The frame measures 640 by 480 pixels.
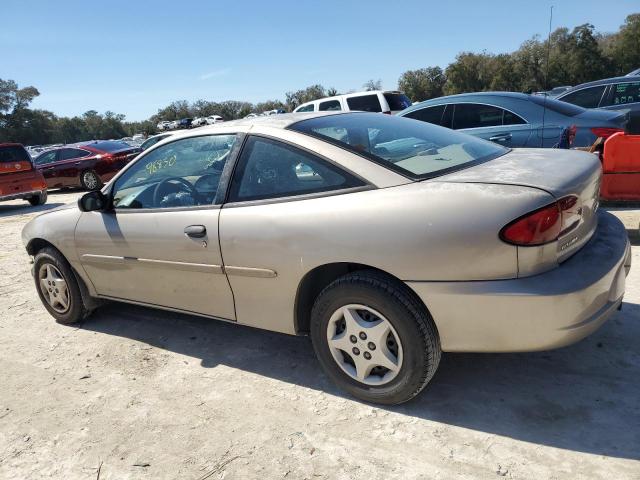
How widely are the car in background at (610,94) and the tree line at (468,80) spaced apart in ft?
4.26

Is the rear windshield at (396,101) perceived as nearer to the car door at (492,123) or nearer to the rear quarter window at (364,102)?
the rear quarter window at (364,102)

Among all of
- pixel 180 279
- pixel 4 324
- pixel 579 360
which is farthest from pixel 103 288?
pixel 579 360

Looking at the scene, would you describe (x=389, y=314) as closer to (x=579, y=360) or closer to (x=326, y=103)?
(x=579, y=360)

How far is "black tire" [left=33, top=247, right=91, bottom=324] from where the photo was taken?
A: 3.99m

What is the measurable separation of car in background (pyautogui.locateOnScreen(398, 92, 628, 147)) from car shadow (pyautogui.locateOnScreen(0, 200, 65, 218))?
10.3m

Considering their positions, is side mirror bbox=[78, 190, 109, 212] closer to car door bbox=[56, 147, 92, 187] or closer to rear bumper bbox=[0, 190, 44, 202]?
rear bumper bbox=[0, 190, 44, 202]

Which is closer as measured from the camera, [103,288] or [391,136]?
[391,136]

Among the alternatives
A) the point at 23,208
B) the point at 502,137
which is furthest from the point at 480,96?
the point at 23,208

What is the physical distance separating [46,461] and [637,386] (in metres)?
3.04

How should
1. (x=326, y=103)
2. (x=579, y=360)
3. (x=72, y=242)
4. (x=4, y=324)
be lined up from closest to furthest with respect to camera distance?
(x=579, y=360) → (x=72, y=242) → (x=4, y=324) → (x=326, y=103)

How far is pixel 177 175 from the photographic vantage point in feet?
11.4

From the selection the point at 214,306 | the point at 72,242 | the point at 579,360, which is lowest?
the point at 579,360

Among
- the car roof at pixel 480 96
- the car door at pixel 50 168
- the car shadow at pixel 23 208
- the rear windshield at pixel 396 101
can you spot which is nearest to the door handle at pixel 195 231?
the car roof at pixel 480 96

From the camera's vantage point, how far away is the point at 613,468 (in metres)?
2.05
